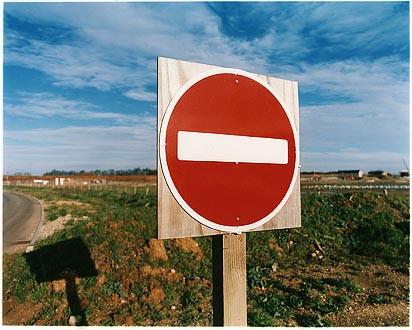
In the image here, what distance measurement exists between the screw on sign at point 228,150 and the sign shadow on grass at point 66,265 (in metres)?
4.75

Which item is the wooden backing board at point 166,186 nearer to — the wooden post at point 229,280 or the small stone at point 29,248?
the wooden post at point 229,280

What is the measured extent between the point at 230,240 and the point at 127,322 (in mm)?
4107

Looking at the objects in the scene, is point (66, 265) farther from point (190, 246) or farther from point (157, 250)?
point (190, 246)

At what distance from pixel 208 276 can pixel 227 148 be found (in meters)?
5.37

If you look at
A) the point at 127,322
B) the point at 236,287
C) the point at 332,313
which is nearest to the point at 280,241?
the point at 332,313

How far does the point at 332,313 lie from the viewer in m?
4.77

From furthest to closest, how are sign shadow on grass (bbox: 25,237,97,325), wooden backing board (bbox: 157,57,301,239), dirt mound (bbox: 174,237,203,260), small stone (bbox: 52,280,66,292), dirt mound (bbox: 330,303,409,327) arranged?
dirt mound (bbox: 174,237,203,260), sign shadow on grass (bbox: 25,237,97,325), small stone (bbox: 52,280,66,292), dirt mound (bbox: 330,303,409,327), wooden backing board (bbox: 157,57,301,239)

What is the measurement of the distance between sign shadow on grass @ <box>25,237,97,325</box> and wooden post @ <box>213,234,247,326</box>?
457cm

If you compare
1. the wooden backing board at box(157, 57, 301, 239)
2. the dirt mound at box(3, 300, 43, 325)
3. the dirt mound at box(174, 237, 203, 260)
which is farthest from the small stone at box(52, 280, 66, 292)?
the wooden backing board at box(157, 57, 301, 239)

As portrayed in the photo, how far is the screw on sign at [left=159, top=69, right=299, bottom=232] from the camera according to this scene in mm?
1411

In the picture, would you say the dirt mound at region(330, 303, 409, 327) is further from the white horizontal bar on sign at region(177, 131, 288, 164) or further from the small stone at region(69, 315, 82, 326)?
the white horizontal bar on sign at region(177, 131, 288, 164)

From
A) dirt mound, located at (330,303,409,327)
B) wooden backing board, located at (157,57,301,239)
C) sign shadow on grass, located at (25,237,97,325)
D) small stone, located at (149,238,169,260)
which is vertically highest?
wooden backing board, located at (157,57,301,239)

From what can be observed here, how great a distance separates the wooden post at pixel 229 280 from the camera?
150cm

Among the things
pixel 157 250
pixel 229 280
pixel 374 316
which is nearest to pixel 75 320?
pixel 157 250
